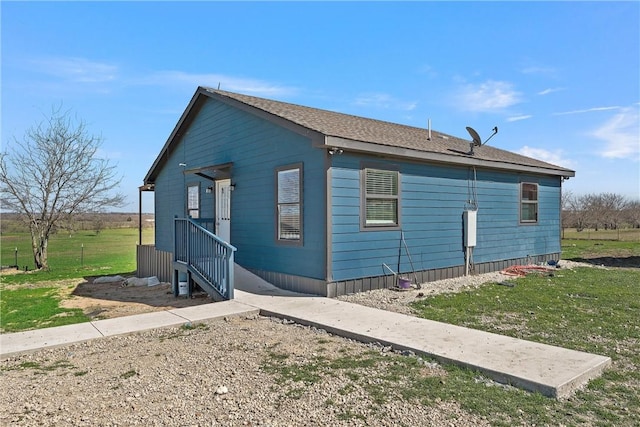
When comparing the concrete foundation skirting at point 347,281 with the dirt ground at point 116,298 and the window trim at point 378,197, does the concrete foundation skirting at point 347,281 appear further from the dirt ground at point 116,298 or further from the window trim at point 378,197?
the dirt ground at point 116,298

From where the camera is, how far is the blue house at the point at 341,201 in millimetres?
7266

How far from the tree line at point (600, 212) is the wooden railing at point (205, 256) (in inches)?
1100

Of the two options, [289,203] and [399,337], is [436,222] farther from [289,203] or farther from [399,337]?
[399,337]

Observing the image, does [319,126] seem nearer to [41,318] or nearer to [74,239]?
[41,318]

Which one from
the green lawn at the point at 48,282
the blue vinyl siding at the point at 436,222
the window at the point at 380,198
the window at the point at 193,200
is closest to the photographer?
the green lawn at the point at 48,282

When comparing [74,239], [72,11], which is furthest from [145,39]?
[74,239]

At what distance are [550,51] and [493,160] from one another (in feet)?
10.5

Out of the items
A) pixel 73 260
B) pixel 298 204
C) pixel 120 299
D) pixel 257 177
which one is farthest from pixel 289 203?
pixel 73 260

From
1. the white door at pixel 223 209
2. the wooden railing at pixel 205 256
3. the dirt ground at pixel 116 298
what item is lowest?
the dirt ground at pixel 116 298

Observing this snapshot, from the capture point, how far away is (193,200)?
11.7 meters

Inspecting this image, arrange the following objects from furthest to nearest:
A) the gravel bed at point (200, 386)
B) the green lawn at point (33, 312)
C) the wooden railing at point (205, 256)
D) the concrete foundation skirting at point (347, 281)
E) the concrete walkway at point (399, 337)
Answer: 1. the concrete foundation skirting at point (347, 281)
2. the wooden railing at point (205, 256)
3. the green lawn at point (33, 312)
4. the concrete walkway at point (399, 337)
5. the gravel bed at point (200, 386)

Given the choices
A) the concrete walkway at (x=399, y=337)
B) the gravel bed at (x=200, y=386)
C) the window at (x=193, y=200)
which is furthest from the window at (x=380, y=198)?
the window at (x=193, y=200)

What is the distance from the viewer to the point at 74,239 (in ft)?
102

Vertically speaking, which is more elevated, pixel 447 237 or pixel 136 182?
pixel 136 182
